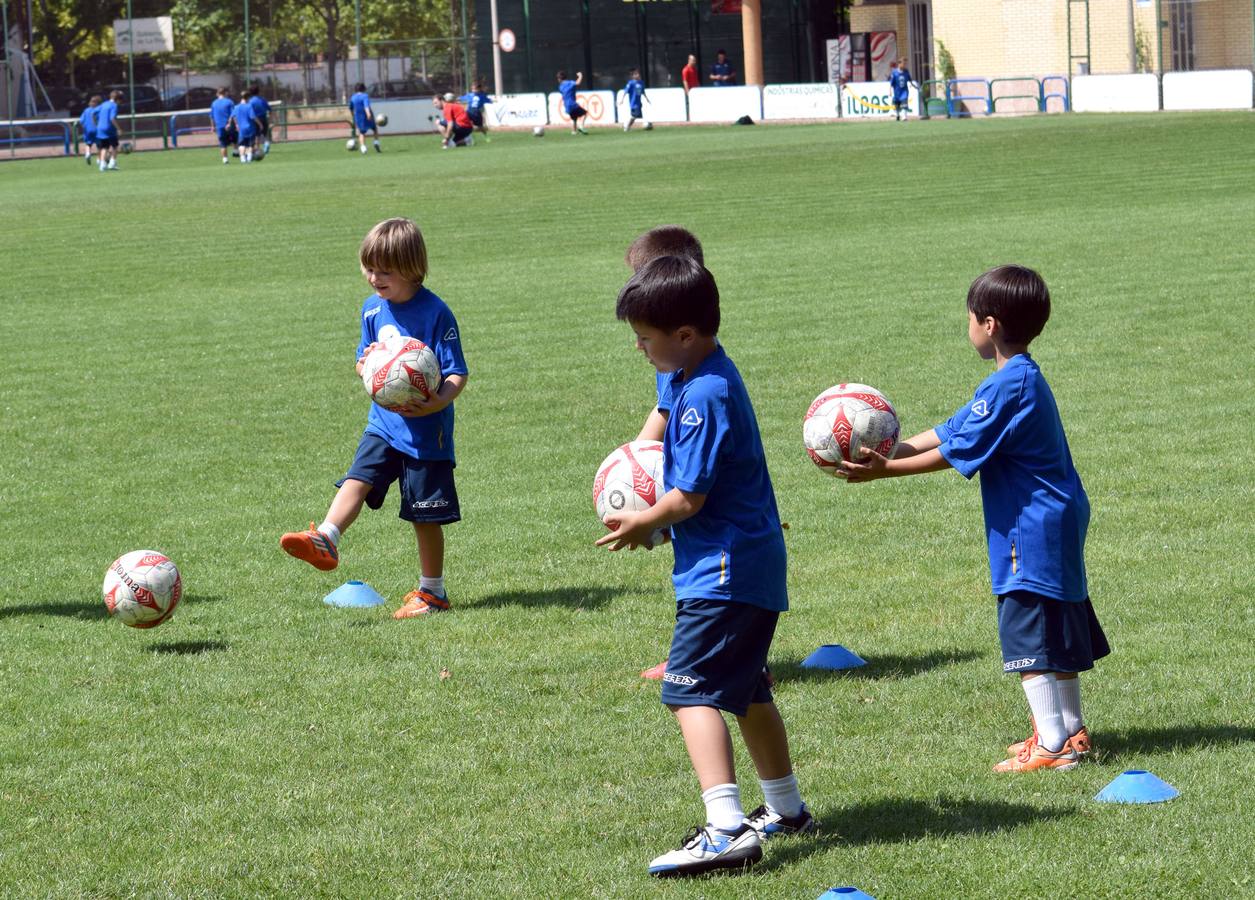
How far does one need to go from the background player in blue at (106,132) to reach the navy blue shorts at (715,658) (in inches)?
1565

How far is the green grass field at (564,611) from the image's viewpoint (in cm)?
446

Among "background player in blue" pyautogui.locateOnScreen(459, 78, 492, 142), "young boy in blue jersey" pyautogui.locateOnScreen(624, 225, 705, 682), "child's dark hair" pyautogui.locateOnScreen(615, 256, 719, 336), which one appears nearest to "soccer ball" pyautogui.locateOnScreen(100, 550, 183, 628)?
Answer: "young boy in blue jersey" pyautogui.locateOnScreen(624, 225, 705, 682)

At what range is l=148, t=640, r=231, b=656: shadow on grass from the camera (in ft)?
21.5

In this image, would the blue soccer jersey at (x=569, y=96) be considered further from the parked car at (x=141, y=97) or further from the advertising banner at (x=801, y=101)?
the parked car at (x=141, y=97)

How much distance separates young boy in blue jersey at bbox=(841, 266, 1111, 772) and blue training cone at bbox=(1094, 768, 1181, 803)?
270mm

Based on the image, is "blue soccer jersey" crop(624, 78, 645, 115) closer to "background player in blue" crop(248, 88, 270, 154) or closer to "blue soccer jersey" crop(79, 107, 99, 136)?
"background player in blue" crop(248, 88, 270, 154)

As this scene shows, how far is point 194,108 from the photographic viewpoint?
197 feet

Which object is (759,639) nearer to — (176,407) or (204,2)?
(176,407)

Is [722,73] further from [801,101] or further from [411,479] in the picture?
[411,479]

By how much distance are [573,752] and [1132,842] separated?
1748 millimetres

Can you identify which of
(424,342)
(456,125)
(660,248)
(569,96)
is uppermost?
(569,96)

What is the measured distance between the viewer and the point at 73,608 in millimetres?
7242

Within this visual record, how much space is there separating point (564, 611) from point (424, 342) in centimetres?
128

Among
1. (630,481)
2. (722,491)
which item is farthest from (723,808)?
(630,481)
